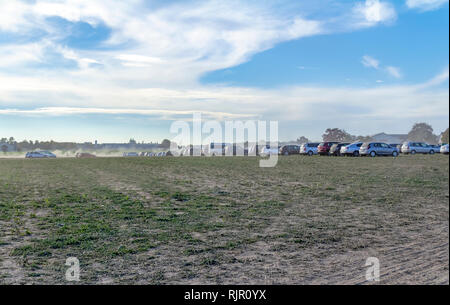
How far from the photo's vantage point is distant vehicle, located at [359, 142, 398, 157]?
111ft

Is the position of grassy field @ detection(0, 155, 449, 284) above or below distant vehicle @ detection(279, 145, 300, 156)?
below

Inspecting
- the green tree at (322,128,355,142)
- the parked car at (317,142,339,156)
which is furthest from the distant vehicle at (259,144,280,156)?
the green tree at (322,128,355,142)

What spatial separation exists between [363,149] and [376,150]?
4.51ft

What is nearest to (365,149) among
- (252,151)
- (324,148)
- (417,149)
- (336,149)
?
(336,149)

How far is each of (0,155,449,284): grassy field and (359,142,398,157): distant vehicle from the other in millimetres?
21165

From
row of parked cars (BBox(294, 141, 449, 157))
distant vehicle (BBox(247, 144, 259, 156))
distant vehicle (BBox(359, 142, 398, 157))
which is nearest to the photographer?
distant vehicle (BBox(359, 142, 398, 157))

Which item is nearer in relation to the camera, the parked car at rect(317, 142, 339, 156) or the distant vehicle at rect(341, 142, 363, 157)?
the distant vehicle at rect(341, 142, 363, 157)

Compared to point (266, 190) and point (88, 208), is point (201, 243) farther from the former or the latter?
point (266, 190)

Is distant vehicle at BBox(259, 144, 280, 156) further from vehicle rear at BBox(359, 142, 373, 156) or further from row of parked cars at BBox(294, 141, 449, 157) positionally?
vehicle rear at BBox(359, 142, 373, 156)

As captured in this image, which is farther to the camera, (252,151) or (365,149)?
(252,151)

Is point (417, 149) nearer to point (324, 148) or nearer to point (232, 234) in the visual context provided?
point (324, 148)

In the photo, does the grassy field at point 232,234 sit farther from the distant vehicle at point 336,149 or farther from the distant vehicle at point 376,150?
the distant vehicle at point 336,149

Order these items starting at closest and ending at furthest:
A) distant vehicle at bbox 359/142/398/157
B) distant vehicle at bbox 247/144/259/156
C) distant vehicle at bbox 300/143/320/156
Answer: distant vehicle at bbox 359/142/398/157 → distant vehicle at bbox 300/143/320/156 → distant vehicle at bbox 247/144/259/156

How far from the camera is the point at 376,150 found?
34625 millimetres
